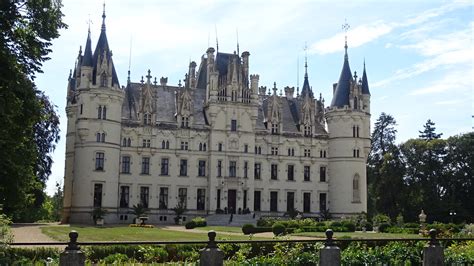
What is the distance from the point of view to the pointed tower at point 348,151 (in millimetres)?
60500

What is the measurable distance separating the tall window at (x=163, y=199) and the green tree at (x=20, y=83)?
32.1 metres

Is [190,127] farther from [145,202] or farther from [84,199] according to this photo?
[84,199]

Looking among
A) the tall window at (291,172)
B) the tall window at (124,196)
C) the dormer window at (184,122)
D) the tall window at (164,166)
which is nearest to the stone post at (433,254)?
the tall window at (124,196)

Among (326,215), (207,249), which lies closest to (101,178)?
(326,215)

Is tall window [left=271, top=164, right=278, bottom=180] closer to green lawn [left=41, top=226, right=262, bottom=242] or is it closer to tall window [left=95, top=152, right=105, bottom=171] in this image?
tall window [left=95, top=152, right=105, bottom=171]

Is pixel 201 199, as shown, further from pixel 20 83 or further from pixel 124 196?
pixel 20 83

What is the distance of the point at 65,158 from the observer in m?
56.8

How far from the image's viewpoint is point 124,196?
54.7 m

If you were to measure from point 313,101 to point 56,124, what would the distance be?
26830mm

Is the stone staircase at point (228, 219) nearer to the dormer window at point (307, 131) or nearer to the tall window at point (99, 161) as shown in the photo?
the tall window at point (99, 161)

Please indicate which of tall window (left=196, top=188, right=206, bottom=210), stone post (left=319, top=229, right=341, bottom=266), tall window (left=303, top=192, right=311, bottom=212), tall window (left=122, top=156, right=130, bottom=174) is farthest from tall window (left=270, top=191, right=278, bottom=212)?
stone post (left=319, top=229, right=341, bottom=266)

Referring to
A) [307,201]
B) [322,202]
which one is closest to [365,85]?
[322,202]

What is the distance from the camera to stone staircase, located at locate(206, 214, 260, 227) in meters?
51.5

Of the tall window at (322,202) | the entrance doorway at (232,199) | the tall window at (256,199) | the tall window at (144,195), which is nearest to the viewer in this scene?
the tall window at (144,195)
